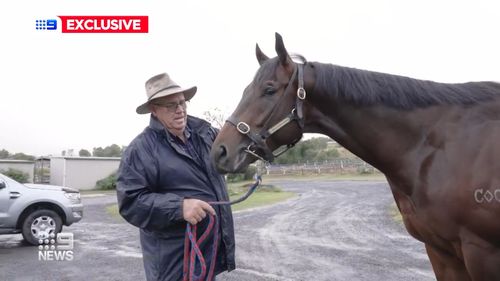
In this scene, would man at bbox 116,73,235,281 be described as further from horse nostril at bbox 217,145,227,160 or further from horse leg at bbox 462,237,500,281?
horse leg at bbox 462,237,500,281

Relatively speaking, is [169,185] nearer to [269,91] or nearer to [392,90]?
[269,91]

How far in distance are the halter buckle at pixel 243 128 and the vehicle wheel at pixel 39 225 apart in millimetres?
7856

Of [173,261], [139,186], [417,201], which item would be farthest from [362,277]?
[139,186]

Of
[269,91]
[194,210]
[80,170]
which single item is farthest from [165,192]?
[80,170]

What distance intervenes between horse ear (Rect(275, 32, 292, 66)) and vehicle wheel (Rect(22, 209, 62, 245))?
809 centimetres

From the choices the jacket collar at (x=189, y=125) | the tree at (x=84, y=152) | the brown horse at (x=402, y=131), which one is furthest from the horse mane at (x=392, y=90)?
the tree at (x=84, y=152)

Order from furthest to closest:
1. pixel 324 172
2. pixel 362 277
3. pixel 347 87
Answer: pixel 324 172
pixel 362 277
pixel 347 87

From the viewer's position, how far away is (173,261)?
2688mm

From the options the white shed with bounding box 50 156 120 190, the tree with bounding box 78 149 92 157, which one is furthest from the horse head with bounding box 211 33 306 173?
the tree with bounding box 78 149 92 157

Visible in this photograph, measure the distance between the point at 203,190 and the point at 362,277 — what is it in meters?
3.72

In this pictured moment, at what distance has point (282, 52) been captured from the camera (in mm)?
2646

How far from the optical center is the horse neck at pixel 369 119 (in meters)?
2.73

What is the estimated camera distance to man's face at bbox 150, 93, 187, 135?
9.16 ft

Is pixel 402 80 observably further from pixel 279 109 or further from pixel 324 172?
pixel 324 172
